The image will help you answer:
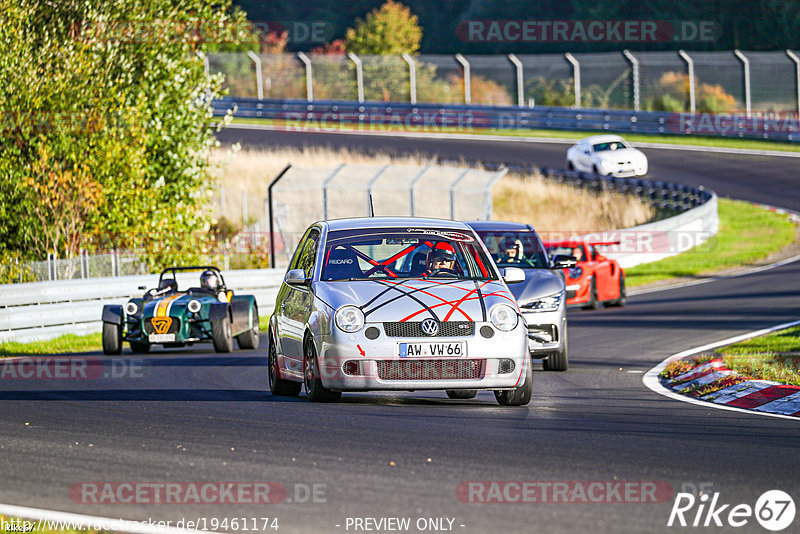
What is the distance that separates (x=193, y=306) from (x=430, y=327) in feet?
25.0

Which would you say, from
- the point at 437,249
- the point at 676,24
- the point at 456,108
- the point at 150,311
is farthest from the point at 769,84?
the point at 437,249

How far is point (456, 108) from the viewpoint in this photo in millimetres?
52656

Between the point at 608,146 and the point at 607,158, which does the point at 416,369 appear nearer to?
the point at 607,158

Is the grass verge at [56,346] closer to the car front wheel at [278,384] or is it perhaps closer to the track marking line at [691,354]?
the car front wheel at [278,384]

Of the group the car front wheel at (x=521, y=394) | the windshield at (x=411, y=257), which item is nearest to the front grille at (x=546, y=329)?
the windshield at (x=411, y=257)

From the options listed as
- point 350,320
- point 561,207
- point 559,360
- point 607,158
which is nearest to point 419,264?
point 350,320

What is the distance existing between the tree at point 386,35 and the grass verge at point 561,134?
613 inches

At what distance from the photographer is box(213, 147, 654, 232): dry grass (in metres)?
36.8

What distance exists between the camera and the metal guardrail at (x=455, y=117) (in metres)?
49.9

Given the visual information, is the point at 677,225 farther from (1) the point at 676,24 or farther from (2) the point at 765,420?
(1) the point at 676,24

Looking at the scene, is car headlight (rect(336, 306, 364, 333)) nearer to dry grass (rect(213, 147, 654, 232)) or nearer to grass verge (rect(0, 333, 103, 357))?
grass verge (rect(0, 333, 103, 357))
